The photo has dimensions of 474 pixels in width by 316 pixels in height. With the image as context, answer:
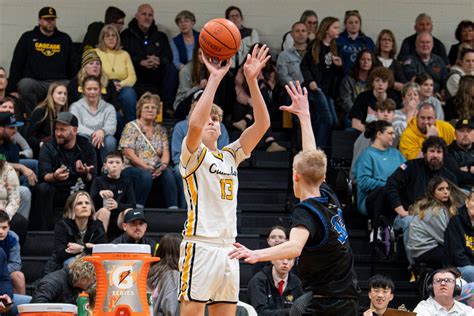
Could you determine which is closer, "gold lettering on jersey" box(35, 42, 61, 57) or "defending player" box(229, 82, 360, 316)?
"defending player" box(229, 82, 360, 316)

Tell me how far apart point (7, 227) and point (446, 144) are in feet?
18.8

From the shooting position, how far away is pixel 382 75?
14.5m

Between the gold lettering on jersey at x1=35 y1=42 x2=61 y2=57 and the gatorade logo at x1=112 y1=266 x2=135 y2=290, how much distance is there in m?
6.67

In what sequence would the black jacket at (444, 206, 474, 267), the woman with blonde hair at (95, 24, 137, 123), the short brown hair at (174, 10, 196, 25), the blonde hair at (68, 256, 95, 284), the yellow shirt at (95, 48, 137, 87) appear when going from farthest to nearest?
1. the short brown hair at (174, 10, 196, 25)
2. the yellow shirt at (95, 48, 137, 87)
3. the woman with blonde hair at (95, 24, 137, 123)
4. the black jacket at (444, 206, 474, 267)
5. the blonde hair at (68, 256, 95, 284)

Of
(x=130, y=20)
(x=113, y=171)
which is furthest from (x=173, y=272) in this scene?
(x=130, y=20)

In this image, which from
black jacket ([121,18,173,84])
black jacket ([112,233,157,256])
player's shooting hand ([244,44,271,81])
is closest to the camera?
player's shooting hand ([244,44,271,81])

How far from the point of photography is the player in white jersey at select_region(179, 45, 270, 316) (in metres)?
7.61

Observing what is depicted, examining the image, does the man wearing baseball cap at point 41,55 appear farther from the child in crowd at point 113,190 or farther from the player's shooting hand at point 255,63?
the player's shooting hand at point 255,63

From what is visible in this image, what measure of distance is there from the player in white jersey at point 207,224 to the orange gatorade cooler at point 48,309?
1.38 m

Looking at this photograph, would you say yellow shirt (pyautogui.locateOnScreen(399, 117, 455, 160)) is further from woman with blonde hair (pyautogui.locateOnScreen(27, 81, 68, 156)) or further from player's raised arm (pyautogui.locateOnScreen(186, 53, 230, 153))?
player's raised arm (pyautogui.locateOnScreen(186, 53, 230, 153))

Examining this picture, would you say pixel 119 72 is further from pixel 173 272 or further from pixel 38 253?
pixel 173 272

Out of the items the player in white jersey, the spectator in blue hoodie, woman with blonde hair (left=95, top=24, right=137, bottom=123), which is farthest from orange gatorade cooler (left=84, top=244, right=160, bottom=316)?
the spectator in blue hoodie

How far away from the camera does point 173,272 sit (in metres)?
9.66

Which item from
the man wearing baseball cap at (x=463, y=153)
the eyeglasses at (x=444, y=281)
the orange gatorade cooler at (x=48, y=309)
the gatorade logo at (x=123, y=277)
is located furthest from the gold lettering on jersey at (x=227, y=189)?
the man wearing baseball cap at (x=463, y=153)
